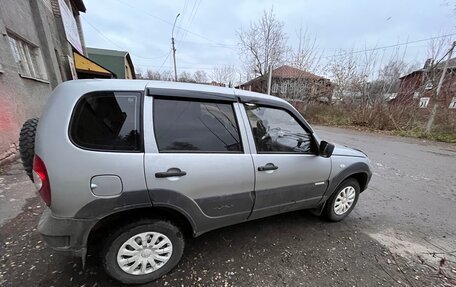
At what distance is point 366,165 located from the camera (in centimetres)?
299

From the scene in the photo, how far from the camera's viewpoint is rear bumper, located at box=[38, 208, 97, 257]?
1619mm

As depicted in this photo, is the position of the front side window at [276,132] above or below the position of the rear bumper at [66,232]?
above

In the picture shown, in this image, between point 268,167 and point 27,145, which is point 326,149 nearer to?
point 268,167

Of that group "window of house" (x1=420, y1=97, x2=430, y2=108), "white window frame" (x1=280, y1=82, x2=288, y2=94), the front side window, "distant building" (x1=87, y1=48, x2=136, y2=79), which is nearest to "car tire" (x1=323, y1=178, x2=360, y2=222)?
the front side window

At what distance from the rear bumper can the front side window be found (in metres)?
1.68

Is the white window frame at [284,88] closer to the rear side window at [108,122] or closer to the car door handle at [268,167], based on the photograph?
the car door handle at [268,167]

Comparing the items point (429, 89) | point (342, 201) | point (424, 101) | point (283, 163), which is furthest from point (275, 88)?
point (283, 163)

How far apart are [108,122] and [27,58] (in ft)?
24.8

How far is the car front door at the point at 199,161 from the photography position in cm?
174

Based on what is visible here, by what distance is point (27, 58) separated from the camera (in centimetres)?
644

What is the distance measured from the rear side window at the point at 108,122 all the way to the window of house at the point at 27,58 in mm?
6221

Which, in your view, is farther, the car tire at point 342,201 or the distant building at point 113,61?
the distant building at point 113,61

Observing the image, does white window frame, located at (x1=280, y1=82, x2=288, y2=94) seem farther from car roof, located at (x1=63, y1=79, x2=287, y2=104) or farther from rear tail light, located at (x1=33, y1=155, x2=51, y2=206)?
rear tail light, located at (x1=33, y1=155, x2=51, y2=206)

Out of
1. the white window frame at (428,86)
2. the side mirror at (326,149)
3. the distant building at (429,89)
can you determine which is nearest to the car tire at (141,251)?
the side mirror at (326,149)
